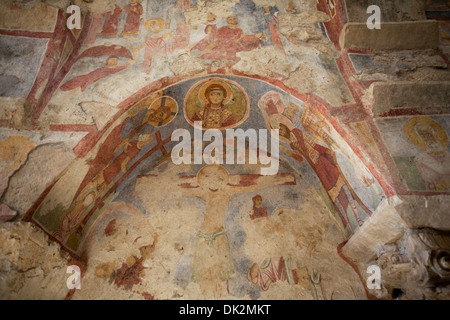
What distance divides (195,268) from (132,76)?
10.4ft

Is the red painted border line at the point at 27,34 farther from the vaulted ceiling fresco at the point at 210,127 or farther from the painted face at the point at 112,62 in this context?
the painted face at the point at 112,62

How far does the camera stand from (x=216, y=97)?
5414 millimetres

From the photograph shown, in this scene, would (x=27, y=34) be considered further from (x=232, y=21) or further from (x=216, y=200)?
(x=216, y=200)

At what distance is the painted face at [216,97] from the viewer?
5.37m

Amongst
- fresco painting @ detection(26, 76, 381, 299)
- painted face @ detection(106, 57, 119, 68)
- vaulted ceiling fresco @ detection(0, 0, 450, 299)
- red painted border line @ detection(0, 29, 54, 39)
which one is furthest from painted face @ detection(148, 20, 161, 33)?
red painted border line @ detection(0, 29, 54, 39)

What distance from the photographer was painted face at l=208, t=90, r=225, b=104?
5367 millimetres

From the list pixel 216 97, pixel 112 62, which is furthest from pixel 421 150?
pixel 112 62

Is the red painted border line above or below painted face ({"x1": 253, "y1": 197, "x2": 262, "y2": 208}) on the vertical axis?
above

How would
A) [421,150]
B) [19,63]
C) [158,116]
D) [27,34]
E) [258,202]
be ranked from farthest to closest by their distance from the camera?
[258,202] → [158,116] → [27,34] → [19,63] → [421,150]

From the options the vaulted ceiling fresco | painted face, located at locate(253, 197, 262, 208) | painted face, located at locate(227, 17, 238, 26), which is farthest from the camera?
painted face, located at locate(253, 197, 262, 208)

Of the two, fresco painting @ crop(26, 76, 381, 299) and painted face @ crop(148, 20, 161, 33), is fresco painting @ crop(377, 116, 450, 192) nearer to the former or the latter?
fresco painting @ crop(26, 76, 381, 299)

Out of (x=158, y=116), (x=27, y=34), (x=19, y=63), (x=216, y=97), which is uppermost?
(x=27, y=34)
